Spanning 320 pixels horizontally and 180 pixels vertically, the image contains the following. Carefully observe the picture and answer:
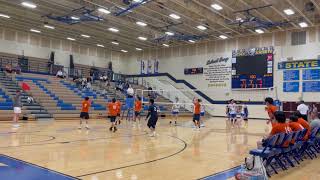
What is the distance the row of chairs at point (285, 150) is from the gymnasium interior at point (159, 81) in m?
0.04

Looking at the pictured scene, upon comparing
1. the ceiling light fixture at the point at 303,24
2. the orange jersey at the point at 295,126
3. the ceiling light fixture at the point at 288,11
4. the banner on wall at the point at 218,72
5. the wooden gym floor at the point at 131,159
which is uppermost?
the ceiling light fixture at the point at 288,11

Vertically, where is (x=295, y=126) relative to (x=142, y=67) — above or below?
below

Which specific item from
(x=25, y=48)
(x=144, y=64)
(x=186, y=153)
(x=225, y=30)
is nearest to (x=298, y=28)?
(x=225, y=30)

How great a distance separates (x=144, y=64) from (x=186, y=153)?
101ft

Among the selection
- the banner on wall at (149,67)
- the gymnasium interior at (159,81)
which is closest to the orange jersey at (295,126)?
the gymnasium interior at (159,81)

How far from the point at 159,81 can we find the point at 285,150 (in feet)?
96.1

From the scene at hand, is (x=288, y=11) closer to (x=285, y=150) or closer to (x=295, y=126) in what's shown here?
(x=295, y=126)

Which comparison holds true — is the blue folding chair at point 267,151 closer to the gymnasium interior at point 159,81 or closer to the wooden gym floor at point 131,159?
the gymnasium interior at point 159,81

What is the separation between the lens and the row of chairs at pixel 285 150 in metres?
6.28

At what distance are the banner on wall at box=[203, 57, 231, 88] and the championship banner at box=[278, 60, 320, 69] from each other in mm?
5226

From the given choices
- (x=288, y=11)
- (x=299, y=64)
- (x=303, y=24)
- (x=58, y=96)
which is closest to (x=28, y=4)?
(x=58, y=96)

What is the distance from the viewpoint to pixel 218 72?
31859mm

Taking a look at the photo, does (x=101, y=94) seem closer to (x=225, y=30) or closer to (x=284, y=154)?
(x=225, y=30)

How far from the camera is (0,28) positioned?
29.4 metres
